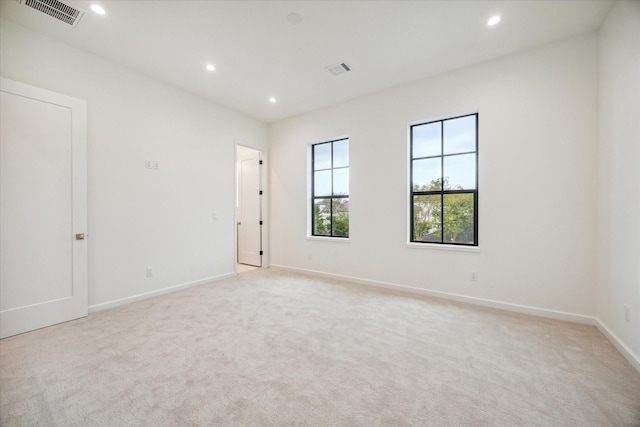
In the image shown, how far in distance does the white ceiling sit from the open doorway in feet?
7.00

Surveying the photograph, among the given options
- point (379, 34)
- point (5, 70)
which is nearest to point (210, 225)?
point (5, 70)

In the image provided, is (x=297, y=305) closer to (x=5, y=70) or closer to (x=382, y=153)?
(x=382, y=153)

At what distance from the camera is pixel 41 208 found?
269cm

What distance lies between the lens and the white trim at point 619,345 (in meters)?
1.98

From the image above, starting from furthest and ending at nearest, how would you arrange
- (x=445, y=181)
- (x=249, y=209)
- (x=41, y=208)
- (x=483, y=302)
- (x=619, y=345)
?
(x=249, y=209), (x=445, y=181), (x=483, y=302), (x=41, y=208), (x=619, y=345)

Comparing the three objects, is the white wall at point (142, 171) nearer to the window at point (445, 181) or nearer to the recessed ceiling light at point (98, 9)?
the recessed ceiling light at point (98, 9)

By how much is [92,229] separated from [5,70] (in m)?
1.73

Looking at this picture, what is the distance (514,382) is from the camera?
1.82 metres

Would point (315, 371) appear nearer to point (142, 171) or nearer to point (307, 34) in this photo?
point (307, 34)

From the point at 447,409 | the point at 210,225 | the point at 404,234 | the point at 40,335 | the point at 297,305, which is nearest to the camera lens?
the point at 447,409

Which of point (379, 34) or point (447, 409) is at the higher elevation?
point (379, 34)

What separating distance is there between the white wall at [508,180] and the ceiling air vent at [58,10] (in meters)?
3.01

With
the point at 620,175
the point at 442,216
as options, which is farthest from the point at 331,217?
the point at 620,175

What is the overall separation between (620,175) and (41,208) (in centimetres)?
561
